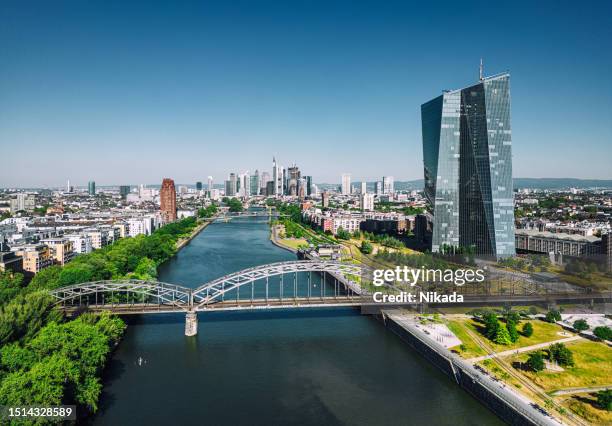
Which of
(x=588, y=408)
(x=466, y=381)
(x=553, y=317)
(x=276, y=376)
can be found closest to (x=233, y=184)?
(x=553, y=317)

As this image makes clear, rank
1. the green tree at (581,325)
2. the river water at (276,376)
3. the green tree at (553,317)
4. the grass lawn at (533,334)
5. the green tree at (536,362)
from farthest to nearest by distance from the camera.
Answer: the green tree at (553,317) < the green tree at (581,325) < the grass lawn at (533,334) < the green tree at (536,362) < the river water at (276,376)

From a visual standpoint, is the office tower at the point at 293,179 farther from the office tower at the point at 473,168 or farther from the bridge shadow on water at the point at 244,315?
the bridge shadow on water at the point at 244,315

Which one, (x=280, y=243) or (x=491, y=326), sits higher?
(x=491, y=326)

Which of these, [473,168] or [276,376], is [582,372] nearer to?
[276,376]

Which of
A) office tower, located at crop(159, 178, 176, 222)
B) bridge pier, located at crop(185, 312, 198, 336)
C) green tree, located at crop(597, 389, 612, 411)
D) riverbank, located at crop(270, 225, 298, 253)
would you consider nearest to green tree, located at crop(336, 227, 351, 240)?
riverbank, located at crop(270, 225, 298, 253)

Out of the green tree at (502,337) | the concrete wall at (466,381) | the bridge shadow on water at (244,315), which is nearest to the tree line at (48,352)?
the bridge shadow on water at (244,315)

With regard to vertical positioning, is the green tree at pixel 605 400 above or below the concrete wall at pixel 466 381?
above

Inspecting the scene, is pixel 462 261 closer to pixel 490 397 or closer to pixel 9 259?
pixel 490 397

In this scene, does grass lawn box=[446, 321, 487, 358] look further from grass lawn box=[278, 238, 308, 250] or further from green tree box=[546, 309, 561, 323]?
grass lawn box=[278, 238, 308, 250]
